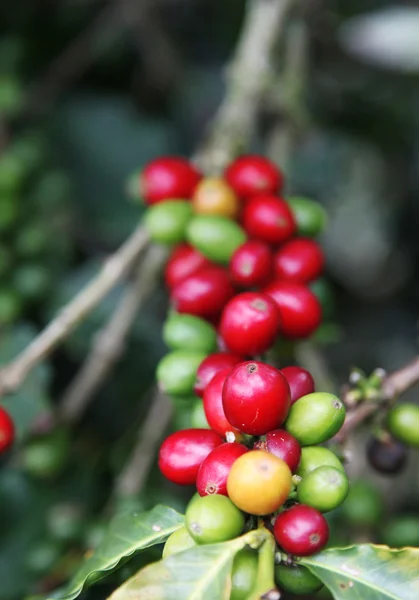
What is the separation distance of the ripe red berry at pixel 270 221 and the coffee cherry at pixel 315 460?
1.75ft

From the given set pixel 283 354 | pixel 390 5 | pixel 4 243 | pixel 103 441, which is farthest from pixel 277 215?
pixel 390 5

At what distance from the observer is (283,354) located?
145 cm

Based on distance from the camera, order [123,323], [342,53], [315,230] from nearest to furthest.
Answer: [315,230] < [123,323] < [342,53]

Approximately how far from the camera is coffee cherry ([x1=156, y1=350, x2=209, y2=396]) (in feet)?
3.86

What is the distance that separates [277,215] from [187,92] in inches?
60.3

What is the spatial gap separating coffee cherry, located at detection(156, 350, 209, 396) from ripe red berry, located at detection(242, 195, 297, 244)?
1.05ft

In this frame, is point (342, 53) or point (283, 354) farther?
point (342, 53)

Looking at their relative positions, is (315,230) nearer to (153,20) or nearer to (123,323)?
(123,323)

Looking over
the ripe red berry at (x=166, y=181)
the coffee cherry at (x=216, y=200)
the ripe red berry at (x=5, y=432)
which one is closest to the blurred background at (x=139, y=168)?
the ripe red berry at (x=166, y=181)

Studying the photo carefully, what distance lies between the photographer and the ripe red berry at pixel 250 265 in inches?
50.2

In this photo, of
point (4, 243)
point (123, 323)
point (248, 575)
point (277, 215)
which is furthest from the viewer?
point (4, 243)

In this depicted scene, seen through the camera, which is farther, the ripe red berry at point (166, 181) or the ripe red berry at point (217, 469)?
the ripe red berry at point (166, 181)

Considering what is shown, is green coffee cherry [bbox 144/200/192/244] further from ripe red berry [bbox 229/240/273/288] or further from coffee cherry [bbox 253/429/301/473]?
coffee cherry [bbox 253/429/301/473]

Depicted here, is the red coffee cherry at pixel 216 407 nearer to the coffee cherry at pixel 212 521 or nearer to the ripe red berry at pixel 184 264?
the coffee cherry at pixel 212 521
